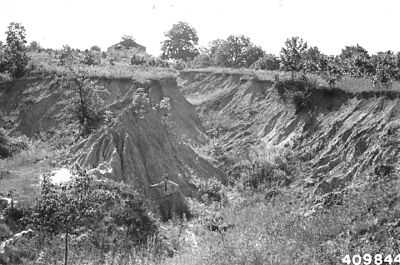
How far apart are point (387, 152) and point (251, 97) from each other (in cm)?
1505

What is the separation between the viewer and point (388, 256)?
14023 millimetres

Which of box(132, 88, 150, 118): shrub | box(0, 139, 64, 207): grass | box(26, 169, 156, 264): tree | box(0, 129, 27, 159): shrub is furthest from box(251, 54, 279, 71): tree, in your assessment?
box(26, 169, 156, 264): tree

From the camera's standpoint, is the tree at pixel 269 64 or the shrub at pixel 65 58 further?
the tree at pixel 269 64

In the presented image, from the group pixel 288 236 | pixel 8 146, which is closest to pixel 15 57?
pixel 8 146

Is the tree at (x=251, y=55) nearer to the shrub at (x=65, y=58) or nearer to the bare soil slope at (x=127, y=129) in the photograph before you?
the shrub at (x=65, y=58)

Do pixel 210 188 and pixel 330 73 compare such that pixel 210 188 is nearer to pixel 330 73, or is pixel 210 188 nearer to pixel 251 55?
pixel 330 73

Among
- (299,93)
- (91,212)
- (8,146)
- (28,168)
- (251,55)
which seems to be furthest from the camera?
(251,55)

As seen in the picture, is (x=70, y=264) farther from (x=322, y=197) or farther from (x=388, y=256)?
(x=322, y=197)

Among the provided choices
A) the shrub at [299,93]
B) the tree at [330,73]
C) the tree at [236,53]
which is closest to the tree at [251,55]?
the tree at [236,53]

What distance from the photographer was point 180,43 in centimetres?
7525

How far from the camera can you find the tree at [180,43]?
246 feet

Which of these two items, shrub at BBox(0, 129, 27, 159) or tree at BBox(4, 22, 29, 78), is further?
tree at BBox(4, 22, 29, 78)

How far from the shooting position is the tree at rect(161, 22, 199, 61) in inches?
2948

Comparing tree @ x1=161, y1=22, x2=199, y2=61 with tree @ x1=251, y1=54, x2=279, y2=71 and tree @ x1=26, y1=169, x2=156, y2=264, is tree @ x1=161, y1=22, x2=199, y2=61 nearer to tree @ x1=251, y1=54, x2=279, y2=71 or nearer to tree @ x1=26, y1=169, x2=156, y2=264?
tree @ x1=251, y1=54, x2=279, y2=71
